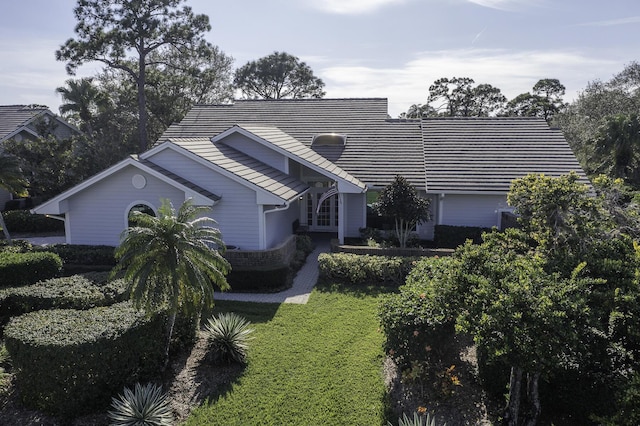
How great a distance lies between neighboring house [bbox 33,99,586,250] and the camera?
644 inches

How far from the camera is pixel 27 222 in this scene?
976 inches

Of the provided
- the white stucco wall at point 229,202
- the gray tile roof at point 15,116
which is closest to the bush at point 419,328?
the white stucco wall at point 229,202

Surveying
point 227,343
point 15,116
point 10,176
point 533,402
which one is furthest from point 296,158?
point 15,116

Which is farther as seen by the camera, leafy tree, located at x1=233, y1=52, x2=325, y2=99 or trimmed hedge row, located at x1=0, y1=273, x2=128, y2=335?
leafy tree, located at x1=233, y1=52, x2=325, y2=99

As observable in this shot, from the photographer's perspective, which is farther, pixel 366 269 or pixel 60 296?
pixel 366 269

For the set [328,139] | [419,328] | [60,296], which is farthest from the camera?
[328,139]

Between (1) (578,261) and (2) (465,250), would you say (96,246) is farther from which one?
(1) (578,261)

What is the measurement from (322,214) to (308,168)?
2.80 metres

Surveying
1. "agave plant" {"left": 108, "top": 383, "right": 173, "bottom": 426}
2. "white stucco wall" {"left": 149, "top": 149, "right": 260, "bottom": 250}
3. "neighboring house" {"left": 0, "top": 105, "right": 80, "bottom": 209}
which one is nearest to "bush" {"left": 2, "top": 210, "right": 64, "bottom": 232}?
"neighboring house" {"left": 0, "top": 105, "right": 80, "bottom": 209}

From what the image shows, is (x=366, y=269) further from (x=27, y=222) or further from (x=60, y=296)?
(x=27, y=222)

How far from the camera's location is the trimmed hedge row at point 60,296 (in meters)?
10.9

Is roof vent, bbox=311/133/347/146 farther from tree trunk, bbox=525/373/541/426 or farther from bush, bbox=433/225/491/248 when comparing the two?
tree trunk, bbox=525/373/541/426

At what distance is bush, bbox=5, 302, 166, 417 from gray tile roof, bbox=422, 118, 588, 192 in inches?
570

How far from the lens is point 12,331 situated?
859cm
